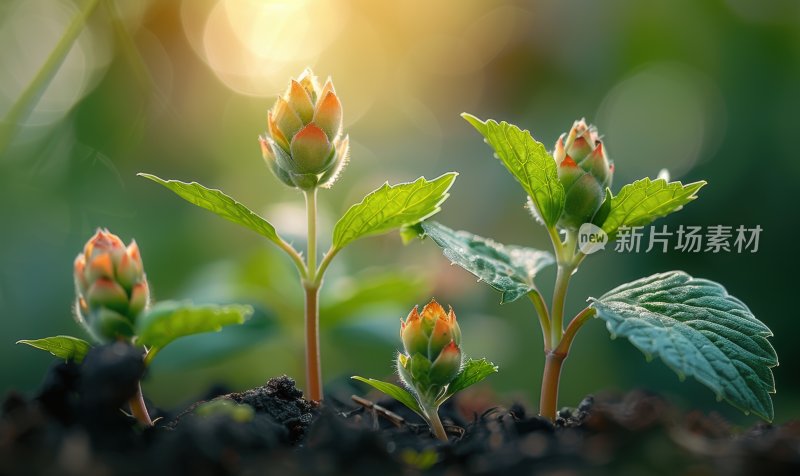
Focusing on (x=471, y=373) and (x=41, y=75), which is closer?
(x=471, y=373)

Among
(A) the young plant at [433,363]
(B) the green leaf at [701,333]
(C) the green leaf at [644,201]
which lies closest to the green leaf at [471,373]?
(A) the young plant at [433,363]

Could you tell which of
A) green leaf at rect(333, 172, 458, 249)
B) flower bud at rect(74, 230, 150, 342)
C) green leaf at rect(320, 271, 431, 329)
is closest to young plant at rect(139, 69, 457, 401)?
green leaf at rect(333, 172, 458, 249)

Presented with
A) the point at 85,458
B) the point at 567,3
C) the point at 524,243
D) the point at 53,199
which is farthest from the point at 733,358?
the point at 567,3

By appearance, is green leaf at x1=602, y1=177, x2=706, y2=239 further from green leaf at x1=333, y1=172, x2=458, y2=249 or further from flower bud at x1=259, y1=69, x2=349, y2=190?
flower bud at x1=259, y1=69, x2=349, y2=190

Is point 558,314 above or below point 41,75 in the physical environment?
below

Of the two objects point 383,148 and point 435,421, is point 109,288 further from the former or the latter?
point 383,148

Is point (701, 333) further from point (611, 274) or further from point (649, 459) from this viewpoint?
point (611, 274)

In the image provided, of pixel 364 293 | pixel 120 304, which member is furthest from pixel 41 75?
pixel 364 293
